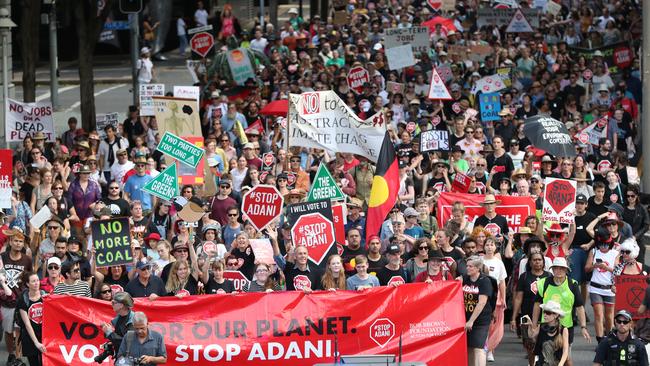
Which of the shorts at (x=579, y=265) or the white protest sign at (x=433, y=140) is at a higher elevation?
the white protest sign at (x=433, y=140)

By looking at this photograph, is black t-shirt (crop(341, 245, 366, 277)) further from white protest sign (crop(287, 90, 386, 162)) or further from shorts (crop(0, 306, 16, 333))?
shorts (crop(0, 306, 16, 333))

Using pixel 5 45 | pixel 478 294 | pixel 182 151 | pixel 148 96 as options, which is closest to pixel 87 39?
pixel 5 45

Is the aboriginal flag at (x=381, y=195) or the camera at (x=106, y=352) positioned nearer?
the camera at (x=106, y=352)

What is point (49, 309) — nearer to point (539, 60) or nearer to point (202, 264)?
point (202, 264)

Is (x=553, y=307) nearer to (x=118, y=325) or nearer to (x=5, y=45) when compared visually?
(x=118, y=325)

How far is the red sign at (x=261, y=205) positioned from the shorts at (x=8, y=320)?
3.17m

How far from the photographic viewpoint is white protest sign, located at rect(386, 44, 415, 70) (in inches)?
1165

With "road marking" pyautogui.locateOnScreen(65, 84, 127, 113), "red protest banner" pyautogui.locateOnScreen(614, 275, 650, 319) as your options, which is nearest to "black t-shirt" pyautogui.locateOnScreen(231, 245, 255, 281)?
"red protest banner" pyautogui.locateOnScreen(614, 275, 650, 319)

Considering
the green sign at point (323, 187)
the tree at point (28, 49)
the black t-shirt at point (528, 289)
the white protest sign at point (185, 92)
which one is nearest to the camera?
the black t-shirt at point (528, 289)

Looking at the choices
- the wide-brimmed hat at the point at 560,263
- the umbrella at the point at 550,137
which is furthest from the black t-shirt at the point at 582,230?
the umbrella at the point at 550,137

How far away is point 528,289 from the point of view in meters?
16.8

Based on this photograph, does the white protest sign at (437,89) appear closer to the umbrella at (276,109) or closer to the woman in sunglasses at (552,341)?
the umbrella at (276,109)

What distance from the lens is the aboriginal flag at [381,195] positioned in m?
19.1

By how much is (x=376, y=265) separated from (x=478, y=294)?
4.37ft
